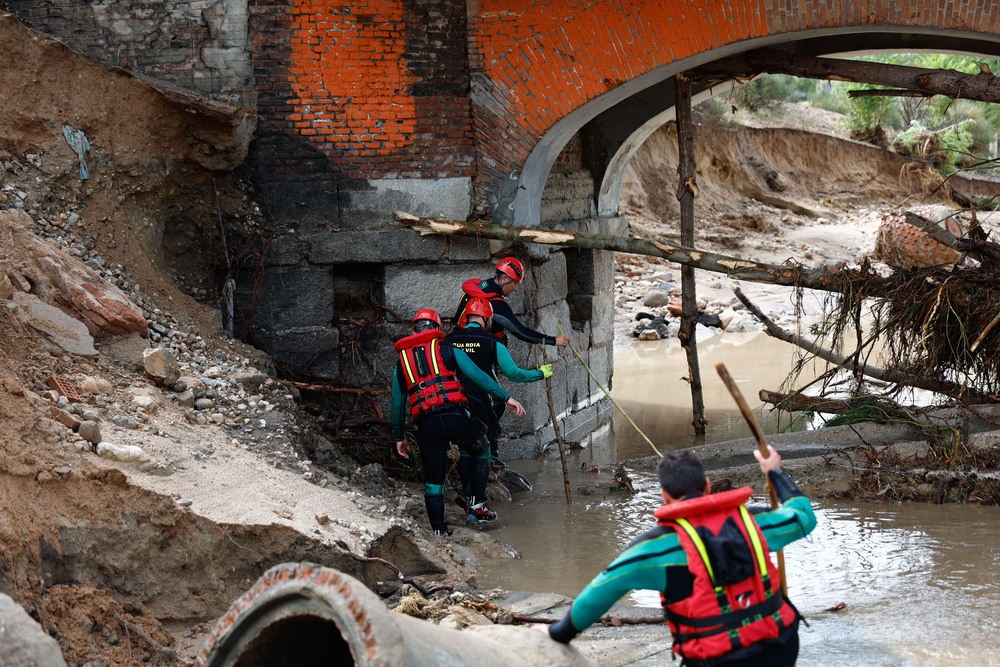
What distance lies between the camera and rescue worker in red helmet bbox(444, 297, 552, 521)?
7.21m

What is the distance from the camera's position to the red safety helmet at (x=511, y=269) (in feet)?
26.3

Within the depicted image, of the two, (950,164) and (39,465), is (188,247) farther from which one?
(950,164)

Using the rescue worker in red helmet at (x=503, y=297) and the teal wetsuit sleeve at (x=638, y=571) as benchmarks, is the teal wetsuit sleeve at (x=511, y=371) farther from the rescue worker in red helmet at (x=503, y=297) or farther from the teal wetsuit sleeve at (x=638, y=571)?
the teal wetsuit sleeve at (x=638, y=571)

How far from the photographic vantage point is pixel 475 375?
7004 millimetres

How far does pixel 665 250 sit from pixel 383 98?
2870 millimetres

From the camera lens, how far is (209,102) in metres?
7.88

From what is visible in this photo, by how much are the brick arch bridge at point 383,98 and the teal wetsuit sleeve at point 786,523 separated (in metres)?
5.54

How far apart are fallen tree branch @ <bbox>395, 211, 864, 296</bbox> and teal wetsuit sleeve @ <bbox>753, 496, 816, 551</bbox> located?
487cm

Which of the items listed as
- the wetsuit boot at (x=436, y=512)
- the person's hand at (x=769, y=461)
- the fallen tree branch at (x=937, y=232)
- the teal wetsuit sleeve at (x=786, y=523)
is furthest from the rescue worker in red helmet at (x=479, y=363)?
the teal wetsuit sleeve at (x=786, y=523)

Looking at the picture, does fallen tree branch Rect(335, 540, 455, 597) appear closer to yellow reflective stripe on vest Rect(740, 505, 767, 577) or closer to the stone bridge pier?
yellow reflective stripe on vest Rect(740, 505, 767, 577)

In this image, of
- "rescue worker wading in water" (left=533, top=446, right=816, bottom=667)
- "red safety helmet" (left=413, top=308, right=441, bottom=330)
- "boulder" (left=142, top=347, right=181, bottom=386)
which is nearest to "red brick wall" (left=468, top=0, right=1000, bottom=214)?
"red safety helmet" (left=413, top=308, right=441, bottom=330)

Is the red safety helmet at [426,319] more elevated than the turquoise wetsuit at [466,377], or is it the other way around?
the red safety helmet at [426,319]

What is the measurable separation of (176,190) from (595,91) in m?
3.89

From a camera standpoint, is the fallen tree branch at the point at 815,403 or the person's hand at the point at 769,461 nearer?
the person's hand at the point at 769,461
